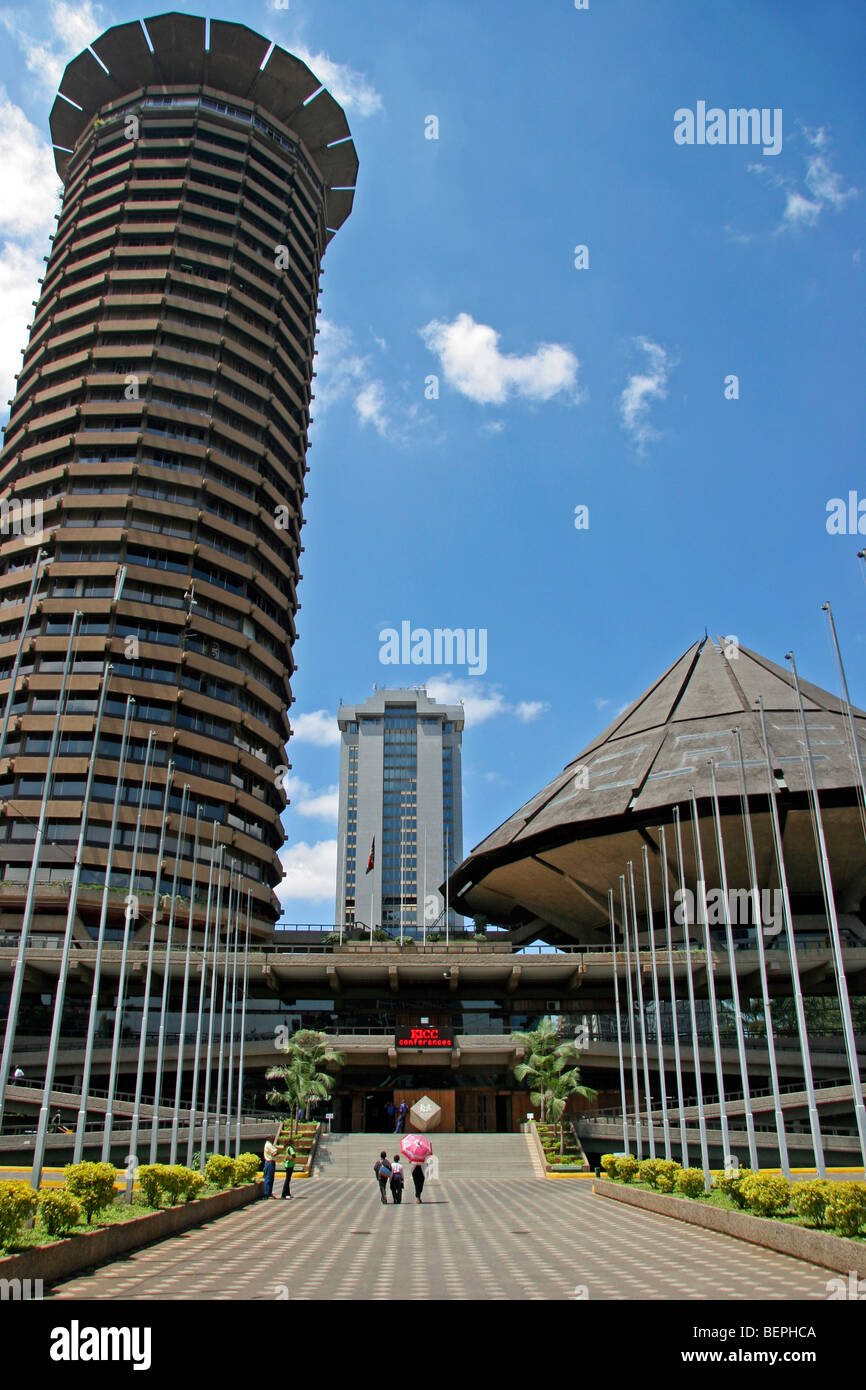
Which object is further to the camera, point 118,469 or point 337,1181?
point 118,469

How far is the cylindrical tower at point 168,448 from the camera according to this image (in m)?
57.4

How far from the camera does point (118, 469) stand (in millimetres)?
63875

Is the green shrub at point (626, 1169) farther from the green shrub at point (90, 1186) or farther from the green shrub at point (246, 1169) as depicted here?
the green shrub at point (90, 1186)

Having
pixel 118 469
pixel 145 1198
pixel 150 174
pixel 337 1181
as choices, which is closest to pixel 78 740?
pixel 118 469

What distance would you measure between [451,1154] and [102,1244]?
29.0m

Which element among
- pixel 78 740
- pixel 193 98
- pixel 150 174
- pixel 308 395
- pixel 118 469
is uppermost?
pixel 193 98

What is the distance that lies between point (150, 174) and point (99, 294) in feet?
41.9

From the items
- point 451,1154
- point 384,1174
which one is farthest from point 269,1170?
point 451,1154

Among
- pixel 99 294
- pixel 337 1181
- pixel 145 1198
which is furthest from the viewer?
pixel 99 294

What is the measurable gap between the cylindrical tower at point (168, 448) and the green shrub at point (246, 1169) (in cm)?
2850

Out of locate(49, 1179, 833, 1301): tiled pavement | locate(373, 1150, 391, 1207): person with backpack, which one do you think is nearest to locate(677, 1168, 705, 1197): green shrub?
locate(49, 1179, 833, 1301): tiled pavement

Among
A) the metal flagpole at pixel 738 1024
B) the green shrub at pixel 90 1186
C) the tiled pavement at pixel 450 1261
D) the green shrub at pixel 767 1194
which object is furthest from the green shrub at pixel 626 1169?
the green shrub at pixel 90 1186
